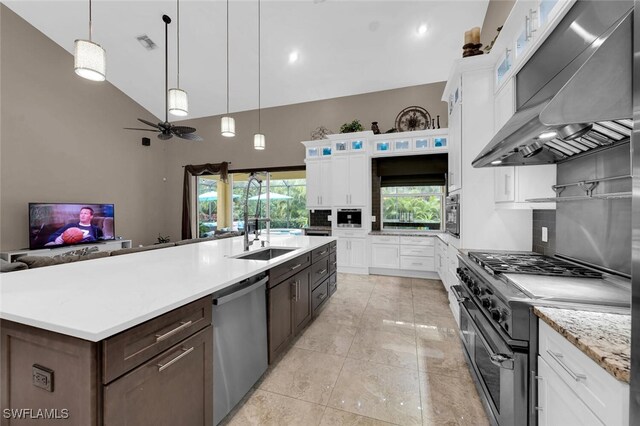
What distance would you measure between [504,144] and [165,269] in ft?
7.06

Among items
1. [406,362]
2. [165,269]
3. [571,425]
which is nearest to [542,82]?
[571,425]

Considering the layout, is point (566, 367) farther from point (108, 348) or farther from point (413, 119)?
point (413, 119)

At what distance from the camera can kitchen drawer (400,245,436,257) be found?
4.42m

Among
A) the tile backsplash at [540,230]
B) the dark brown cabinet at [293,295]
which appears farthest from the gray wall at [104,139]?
the dark brown cabinet at [293,295]

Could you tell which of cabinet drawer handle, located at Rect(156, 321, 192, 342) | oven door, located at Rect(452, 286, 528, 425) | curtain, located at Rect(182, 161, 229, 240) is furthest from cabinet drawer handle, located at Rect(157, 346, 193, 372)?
curtain, located at Rect(182, 161, 229, 240)

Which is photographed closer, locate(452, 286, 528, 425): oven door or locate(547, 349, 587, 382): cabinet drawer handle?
locate(547, 349, 587, 382): cabinet drawer handle

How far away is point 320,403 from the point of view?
169cm

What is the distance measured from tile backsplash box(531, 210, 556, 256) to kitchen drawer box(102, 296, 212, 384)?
2.48m

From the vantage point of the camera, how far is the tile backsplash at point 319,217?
552 cm

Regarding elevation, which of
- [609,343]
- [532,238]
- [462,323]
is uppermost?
[532,238]

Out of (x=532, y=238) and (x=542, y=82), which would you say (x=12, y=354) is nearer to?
(x=542, y=82)

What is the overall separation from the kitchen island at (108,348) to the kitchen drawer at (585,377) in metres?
1.46

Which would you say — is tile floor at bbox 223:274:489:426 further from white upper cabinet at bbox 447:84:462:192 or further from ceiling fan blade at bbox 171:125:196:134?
ceiling fan blade at bbox 171:125:196:134

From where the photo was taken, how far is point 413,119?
5.00 meters
